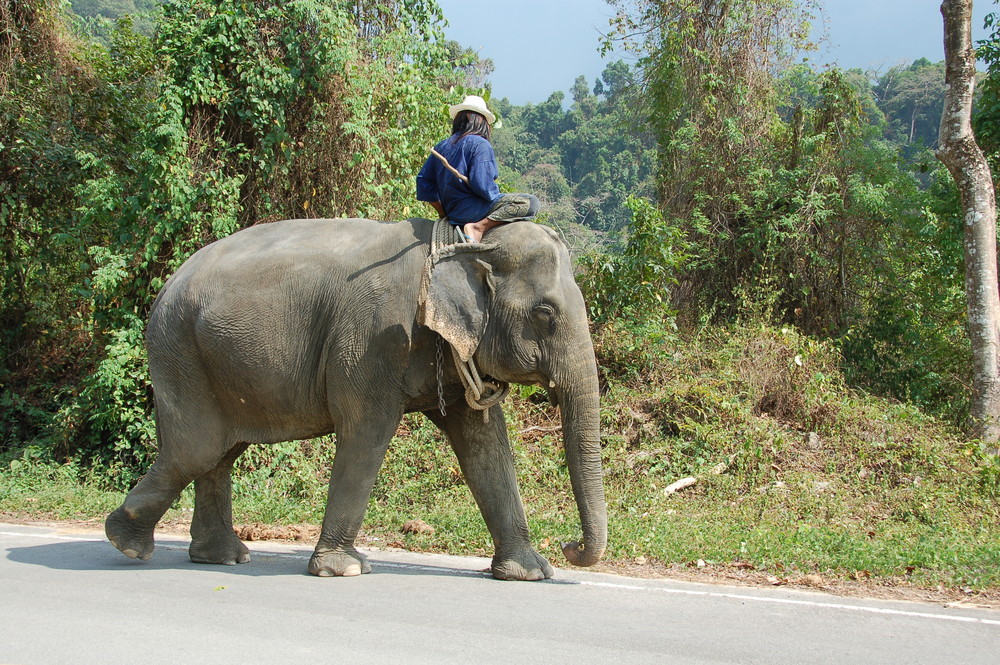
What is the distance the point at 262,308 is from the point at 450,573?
6.92 feet

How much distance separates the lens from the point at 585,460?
5.57 meters

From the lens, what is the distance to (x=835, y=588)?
582 centimetres

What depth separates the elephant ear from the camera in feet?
18.5

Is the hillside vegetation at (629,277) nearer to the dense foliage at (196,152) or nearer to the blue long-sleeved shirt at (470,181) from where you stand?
the dense foliage at (196,152)

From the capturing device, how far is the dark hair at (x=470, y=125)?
6422mm

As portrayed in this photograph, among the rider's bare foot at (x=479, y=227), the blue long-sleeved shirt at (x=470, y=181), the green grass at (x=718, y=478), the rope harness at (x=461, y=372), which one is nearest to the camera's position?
the rope harness at (x=461, y=372)

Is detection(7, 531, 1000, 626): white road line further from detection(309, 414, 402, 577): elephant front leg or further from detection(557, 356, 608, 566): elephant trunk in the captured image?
detection(309, 414, 402, 577): elephant front leg

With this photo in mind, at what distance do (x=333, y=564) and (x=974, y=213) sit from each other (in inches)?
313

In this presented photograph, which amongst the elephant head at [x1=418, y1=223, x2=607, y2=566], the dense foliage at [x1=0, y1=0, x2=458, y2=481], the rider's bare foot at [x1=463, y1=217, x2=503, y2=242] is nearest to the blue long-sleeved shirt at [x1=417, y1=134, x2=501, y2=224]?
the rider's bare foot at [x1=463, y1=217, x2=503, y2=242]

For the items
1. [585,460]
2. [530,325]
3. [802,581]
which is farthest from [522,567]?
[802,581]

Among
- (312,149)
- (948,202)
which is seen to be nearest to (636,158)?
(948,202)

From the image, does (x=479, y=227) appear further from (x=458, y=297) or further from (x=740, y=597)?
(x=740, y=597)

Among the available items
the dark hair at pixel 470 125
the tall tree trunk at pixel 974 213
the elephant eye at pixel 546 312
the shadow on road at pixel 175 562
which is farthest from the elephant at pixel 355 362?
the tall tree trunk at pixel 974 213

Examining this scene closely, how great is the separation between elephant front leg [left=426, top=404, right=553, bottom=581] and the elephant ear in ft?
2.50
